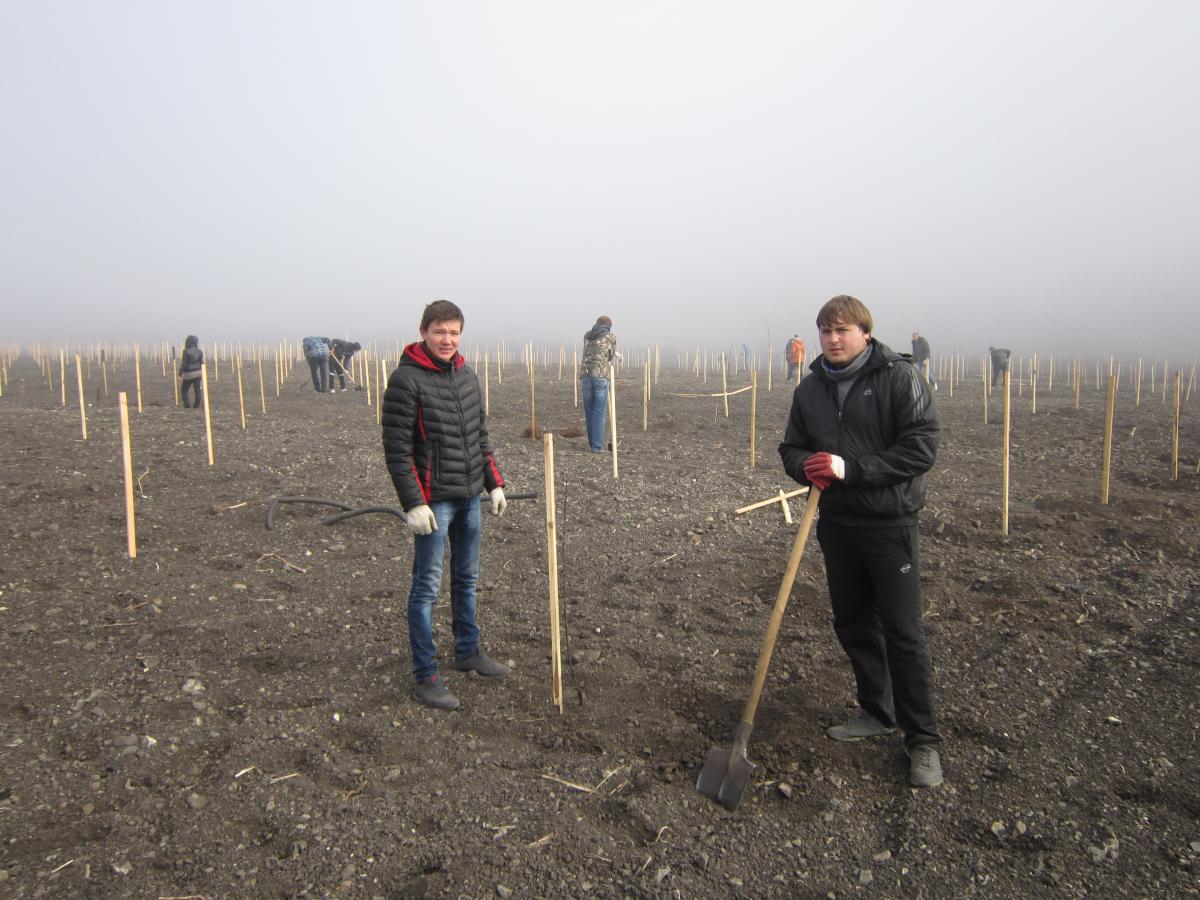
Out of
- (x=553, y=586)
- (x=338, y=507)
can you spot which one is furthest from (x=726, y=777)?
(x=338, y=507)

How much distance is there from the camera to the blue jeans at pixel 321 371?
660 inches

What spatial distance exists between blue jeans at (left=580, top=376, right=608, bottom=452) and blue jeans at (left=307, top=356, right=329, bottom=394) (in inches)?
381

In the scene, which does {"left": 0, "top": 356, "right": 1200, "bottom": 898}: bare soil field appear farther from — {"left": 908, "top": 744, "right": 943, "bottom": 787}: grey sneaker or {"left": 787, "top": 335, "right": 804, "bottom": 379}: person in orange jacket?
{"left": 787, "top": 335, "right": 804, "bottom": 379}: person in orange jacket

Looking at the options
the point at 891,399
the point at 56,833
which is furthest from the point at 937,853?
the point at 56,833

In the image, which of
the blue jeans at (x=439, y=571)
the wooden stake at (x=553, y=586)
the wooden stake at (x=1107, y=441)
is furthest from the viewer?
the wooden stake at (x=1107, y=441)

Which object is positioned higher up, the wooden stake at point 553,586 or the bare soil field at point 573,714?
the wooden stake at point 553,586

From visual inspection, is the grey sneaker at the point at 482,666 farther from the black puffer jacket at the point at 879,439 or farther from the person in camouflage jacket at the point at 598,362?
the person in camouflage jacket at the point at 598,362

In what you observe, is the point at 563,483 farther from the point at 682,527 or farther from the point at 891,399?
the point at 891,399

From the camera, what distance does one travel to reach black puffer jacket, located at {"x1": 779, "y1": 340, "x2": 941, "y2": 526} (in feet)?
8.39

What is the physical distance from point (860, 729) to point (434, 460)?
2.05 m

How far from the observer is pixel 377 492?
23.5 ft

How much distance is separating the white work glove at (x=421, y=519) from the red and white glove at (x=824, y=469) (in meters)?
1.50

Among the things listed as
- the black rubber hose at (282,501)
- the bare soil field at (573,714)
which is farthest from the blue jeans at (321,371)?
the black rubber hose at (282,501)

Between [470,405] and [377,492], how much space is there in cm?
425
